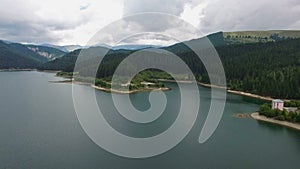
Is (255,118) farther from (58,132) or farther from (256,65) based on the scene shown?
(256,65)

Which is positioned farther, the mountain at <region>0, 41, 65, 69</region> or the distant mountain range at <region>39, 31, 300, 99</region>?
the mountain at <region>0, 41, 65, 69</region>

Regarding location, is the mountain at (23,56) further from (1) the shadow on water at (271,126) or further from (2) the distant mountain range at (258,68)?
(1) the shadow on water at (271,126)

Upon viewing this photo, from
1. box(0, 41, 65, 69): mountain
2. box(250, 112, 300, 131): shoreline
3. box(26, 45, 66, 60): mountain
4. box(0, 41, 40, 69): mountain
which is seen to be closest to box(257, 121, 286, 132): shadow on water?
box(250, 112, 300, 131): shoreline

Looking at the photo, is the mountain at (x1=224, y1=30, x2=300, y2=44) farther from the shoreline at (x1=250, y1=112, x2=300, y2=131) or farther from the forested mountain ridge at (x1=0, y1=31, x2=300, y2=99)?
the shoreline at (x1=250, y1=112, x2=300, y2=131)

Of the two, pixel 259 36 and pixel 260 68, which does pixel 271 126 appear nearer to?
pixel 260 68

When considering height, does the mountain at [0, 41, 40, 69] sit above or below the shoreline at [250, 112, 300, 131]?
above

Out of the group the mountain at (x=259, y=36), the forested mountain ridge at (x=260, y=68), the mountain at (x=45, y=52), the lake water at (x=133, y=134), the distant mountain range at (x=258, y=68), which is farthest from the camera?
the mountain at (x=45, y=52)

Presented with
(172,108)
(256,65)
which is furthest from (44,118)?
(256,65)

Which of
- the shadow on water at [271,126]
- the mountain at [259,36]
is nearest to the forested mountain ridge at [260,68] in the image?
the shadow on water at [271,126]
